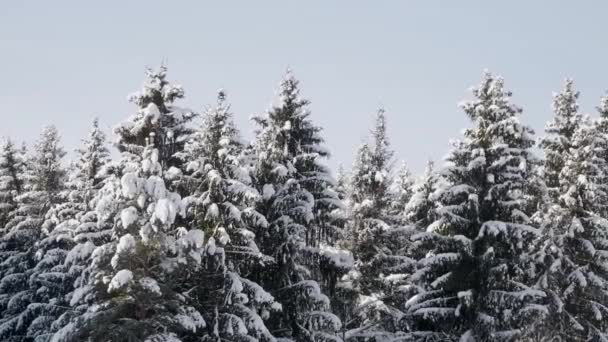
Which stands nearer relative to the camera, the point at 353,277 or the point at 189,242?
the point at 189,242

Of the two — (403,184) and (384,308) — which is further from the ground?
(403,184)

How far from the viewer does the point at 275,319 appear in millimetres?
23328

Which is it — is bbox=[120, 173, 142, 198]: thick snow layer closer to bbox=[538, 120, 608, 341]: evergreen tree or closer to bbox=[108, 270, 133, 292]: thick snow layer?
bbox=[108, 270, 133, 292]: thick snow layer

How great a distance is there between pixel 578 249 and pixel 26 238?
26.4 metres

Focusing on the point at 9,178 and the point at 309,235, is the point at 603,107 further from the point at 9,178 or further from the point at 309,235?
the point at 9,178

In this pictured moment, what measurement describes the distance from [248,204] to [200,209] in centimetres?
177

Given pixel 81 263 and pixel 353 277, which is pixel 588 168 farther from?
pixel 81 263

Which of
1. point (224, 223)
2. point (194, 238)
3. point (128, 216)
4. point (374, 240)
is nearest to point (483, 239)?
point (374, 240)

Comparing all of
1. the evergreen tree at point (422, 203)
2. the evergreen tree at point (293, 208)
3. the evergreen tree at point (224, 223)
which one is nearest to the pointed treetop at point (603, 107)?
the evergreen tree at point (422, 203)

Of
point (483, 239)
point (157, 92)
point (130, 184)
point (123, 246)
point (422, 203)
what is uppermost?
point (157, 92)

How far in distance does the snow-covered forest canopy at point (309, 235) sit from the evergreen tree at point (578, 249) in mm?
75

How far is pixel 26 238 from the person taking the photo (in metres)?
34.3

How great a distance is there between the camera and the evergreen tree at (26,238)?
107 ft

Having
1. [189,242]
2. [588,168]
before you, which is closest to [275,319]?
[189,242]
